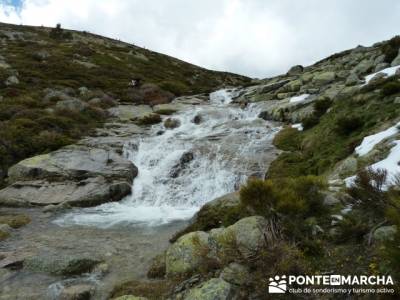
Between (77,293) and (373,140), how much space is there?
35.4 ft

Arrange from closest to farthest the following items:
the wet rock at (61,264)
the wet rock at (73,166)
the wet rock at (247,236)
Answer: the wet rock at (247,236) → the wet rock at (61,264) → the wet rock at (73,166)

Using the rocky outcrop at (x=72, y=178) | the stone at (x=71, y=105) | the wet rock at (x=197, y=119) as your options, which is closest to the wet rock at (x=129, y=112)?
the stone at (x=71, y=105)

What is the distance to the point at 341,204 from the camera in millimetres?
8445

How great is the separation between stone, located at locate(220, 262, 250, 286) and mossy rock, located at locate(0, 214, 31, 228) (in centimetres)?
1064

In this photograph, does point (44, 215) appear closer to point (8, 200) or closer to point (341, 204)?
point (8, 200)

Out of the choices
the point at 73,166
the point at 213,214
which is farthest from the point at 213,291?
the point at 73,166

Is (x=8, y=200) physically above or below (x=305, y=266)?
above

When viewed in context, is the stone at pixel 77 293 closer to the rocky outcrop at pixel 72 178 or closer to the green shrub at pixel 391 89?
the rocky outcrop at pixel 72 178

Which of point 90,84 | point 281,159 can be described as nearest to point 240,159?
point 281,159

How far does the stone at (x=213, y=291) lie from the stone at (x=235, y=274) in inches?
3.6

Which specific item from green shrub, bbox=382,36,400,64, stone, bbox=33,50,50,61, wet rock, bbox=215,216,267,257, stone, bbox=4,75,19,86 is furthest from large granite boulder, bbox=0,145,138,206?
stone, bbox=33,50,50,61

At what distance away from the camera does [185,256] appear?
8180 mm

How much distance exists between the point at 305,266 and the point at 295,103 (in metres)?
22.8

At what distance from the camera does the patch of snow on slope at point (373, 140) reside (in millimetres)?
12160
